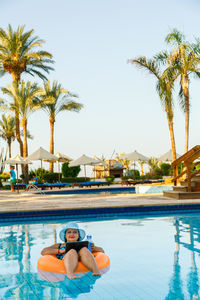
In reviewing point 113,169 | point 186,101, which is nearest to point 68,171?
point 113,169

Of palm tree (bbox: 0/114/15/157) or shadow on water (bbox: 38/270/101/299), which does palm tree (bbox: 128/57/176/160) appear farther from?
palm tree (bbox: 0/114/15/157)

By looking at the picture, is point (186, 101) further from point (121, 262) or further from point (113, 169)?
point (113, 169)

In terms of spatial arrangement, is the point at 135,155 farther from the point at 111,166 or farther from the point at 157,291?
the point at 157,291

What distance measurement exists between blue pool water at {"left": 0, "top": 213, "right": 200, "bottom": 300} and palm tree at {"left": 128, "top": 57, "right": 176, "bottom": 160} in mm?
9468

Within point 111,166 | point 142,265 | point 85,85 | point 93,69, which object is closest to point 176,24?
point 93,69

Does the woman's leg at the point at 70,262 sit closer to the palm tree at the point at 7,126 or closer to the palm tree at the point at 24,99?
the palm tree at the point at 24,99

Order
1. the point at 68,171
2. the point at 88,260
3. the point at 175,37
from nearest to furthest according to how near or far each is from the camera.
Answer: the point at 88,260, the point at 175,37, the point at 68,171

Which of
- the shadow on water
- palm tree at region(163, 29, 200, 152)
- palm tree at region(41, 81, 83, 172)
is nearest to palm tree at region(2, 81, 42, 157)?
palm tree at region(41, 81, 83, 172)

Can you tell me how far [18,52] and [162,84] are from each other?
13.3 meters

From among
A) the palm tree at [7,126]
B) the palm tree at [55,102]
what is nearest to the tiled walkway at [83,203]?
the palm tree at [55,102]

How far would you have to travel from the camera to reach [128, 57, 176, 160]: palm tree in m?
17.4

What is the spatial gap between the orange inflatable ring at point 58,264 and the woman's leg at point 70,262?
10cm

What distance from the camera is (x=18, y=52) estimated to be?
26.7m

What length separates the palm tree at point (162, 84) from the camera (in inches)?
687
